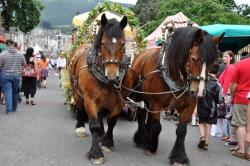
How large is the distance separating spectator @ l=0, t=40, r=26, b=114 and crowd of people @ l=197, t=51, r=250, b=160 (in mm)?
5640

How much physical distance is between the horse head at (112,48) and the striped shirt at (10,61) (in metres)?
5.66

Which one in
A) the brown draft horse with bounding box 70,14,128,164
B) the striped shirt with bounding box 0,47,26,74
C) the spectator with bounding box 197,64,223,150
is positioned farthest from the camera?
A: the striped shirt with bounding box 0,47,26,74

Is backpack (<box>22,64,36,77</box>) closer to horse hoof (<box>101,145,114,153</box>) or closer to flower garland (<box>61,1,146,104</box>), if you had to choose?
flower garland (<box>61,1,146,104</box>)

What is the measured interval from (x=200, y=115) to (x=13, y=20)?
35.3 meters

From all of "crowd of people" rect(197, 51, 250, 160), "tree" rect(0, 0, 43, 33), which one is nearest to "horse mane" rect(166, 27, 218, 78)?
"crowd of people" rect(197, 51, 250, 160)

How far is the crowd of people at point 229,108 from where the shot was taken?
22.9 ft

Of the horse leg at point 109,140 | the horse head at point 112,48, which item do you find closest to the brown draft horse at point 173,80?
the horse leg at point 109,140

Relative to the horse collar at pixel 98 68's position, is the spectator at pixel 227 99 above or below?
below

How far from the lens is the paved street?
638 cm

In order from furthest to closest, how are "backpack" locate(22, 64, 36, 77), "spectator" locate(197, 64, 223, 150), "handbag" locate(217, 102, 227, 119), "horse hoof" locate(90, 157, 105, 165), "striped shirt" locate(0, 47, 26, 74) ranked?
"backpack" locate(22, 64, 36, 77), "striped shirt" locate(0, 47, 26, 74), "handbag" locate(217, 102, 227, 119), "spectator" locate(197, 64, 223, 150), "horse hoof" locate(90, 157, 105, 165)

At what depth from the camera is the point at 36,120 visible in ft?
33.6

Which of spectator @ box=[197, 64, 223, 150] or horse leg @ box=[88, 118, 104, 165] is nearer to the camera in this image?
horse leg @ box=[88, 118, 104, 165]

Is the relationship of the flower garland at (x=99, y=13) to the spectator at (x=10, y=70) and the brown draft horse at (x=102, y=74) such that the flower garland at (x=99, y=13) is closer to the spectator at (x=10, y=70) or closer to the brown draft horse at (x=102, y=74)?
the spectator at (x=10, y=70)

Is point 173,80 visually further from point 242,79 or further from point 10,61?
point 10,61
